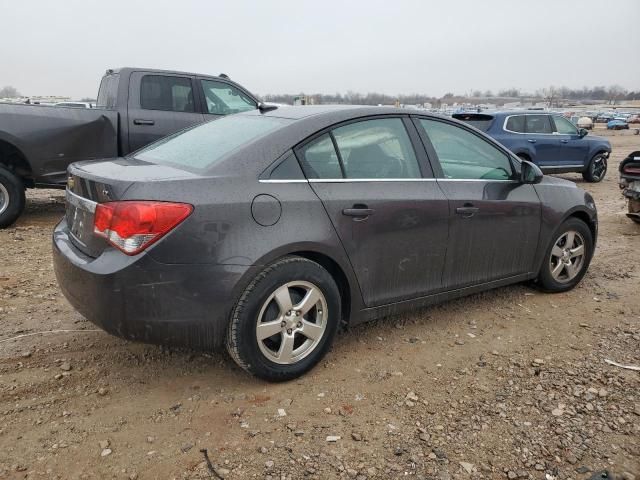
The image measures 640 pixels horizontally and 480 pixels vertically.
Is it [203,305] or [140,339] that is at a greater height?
[203,305]

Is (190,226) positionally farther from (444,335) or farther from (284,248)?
(444,335)

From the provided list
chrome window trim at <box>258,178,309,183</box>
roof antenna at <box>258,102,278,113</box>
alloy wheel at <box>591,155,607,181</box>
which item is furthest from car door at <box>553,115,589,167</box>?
chrome window trim at <box>258,178,309,183</box>

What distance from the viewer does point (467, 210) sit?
3.68 m

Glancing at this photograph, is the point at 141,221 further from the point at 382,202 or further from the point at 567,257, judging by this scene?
the point at 567,257

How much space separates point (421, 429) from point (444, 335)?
3.87 feet

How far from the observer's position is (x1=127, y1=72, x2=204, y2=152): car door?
279 inches

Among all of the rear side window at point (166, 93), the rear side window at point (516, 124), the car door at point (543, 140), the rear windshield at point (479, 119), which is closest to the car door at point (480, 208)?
the rear side window at point (166, 93)

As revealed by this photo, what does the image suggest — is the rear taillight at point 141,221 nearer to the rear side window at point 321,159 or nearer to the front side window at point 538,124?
the rear side window at point 321,159

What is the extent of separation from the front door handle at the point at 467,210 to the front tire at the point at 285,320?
1.12m

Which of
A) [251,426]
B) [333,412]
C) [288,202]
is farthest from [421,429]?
[288,202]

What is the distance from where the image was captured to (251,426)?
2662 mm

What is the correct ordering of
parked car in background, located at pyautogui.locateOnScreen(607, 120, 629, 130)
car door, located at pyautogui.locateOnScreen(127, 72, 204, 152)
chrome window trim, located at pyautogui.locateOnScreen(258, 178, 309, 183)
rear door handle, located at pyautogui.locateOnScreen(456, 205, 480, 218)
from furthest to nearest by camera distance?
parked car in background, located at pyautogui.locateOnScreen(607, 120, 629, 130)
car door, located at pyautogui.locateOnScreen(127, 72, 204, 152)
rear door handle, located at pyautogui.locateOnScreen(456, 205, 480, 218)
chrome window trim, located at pyautogui.locateOnScreen(258, 178, 309, 183)

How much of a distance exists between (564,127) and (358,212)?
1112 cm

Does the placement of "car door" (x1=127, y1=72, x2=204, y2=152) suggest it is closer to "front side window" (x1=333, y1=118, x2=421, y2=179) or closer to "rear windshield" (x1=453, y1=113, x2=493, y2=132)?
"front side window" (x1=333, y1=118, x2=421, y2=179)
